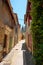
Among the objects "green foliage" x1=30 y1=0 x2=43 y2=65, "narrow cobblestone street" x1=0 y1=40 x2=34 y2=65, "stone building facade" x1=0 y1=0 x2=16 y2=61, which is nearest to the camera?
"green foliage" x1=30 y1=0 x2=43 y2=65

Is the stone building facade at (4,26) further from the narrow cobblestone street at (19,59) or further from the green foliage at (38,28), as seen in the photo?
the green foliage at (38,28)

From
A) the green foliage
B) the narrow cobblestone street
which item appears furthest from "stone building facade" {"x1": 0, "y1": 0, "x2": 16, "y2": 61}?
the green foliage

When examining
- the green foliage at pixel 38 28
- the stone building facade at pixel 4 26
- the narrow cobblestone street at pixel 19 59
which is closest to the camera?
the green foliage at pixel 38 28

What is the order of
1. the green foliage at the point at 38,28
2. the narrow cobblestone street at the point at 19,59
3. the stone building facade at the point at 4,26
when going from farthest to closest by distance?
the stone building facade at the point at 4,26, the narrow cobblestone street at the point at 19,59, the green foliage at the point at 38,28

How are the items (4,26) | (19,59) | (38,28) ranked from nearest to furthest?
(38,28) < (19,59) < (4,26)

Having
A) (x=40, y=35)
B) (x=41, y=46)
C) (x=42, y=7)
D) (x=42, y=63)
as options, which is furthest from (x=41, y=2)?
(x=42, y=63)

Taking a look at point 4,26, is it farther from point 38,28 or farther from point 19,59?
point 38,28

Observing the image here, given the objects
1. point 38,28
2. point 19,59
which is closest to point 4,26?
point 19,59

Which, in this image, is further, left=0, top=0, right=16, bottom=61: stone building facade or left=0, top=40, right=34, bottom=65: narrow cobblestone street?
left=0, top=0, right=16, bottom=61: stone building facade

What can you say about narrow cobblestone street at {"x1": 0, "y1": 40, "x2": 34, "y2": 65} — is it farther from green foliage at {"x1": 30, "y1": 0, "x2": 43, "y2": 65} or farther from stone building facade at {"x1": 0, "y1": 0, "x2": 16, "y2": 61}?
stone building facade at {"x1": 0, "y1": 0, "x2": 16, "y2": 61}

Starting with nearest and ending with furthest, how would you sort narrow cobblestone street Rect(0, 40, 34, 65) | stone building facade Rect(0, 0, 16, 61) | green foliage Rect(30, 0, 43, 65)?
green foliage Rect(30, 0, 43, 65) < narrow cobblestone street Rect(0, 40, 34, 65) < stone building facade Rect(0, 0, 16, 61)

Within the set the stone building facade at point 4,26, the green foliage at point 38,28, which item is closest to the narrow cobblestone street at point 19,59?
the green foliage at point 38,28

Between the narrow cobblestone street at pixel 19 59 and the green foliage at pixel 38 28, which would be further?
the narrow cobblestone street at pixel 19 59

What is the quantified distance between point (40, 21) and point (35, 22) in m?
0.35
